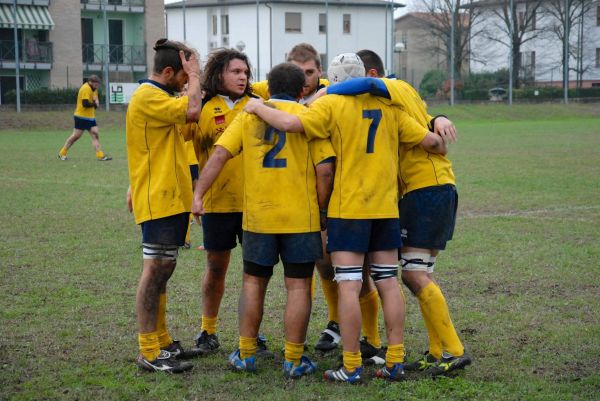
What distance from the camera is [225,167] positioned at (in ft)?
19.7

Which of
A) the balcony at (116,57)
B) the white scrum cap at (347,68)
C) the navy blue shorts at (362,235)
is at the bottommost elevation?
the navy blue shorts at (362,235)

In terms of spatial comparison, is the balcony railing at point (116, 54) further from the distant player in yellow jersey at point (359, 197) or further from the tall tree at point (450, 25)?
the distant player in yellow jersey at point (359, 197)

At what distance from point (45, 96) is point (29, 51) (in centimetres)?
725

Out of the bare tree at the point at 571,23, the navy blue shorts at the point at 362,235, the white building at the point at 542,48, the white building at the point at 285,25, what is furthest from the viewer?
the white building at the point at 542,48

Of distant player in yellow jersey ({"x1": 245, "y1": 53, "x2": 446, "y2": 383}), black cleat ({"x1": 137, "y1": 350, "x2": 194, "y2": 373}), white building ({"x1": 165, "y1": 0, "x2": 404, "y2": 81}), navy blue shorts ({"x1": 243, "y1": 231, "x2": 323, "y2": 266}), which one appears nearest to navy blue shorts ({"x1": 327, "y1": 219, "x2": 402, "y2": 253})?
distant player in yellow jersey ({"x1": 245, "y1": 53, "x2": 446, "y2": 383})

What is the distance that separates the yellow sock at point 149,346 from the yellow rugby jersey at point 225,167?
39.2 inches

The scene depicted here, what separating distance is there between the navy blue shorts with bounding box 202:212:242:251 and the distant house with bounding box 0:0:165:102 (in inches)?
1726

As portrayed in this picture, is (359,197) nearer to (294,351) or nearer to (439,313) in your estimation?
(439,313)

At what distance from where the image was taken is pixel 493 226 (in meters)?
11.4

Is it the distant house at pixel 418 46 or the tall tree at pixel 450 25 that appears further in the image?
the distant house at pixel 418 46

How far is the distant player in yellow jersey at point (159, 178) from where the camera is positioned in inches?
219

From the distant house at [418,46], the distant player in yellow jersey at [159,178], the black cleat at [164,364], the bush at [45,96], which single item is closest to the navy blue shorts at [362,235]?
the distant player in yellow jersey at [159,178]

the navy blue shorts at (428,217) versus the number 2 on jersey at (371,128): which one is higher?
the number 2 on jersey at (371,128)

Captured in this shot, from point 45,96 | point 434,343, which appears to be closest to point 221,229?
point 434,343
